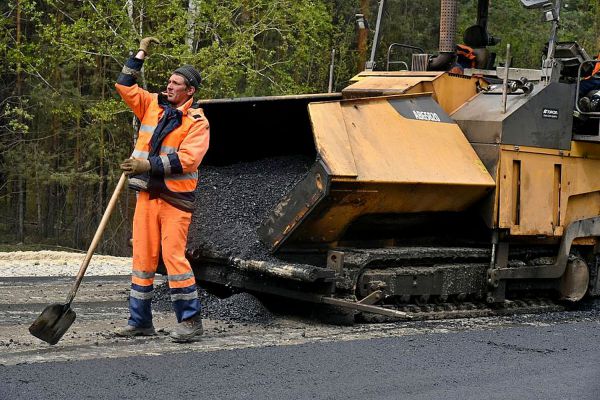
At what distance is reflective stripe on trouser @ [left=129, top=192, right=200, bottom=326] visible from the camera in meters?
6.14

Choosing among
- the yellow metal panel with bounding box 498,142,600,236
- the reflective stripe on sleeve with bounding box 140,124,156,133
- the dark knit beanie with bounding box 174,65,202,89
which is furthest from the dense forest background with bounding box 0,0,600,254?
the reflective stripe on sleeve with bounding box 140,124,156,133

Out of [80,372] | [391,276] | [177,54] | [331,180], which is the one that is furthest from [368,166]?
[177,54]

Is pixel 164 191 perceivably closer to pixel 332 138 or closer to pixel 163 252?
pixel 163 252

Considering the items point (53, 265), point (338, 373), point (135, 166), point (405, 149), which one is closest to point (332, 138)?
point (405, 149)

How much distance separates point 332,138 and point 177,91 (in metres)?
1.16

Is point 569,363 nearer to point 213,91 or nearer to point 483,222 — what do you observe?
point 483,222

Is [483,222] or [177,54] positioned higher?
[177,54]

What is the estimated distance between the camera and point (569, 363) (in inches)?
231

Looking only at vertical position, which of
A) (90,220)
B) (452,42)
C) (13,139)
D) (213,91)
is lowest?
(90,220)

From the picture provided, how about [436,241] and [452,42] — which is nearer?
[436,241]

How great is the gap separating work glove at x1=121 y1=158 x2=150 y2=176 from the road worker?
0.08 ft

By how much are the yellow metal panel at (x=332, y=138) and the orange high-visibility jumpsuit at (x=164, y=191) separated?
859 millimetres

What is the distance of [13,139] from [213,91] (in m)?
5.78

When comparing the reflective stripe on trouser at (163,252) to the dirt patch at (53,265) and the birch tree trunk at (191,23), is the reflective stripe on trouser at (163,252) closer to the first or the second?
the dirt patch at (53,265)
